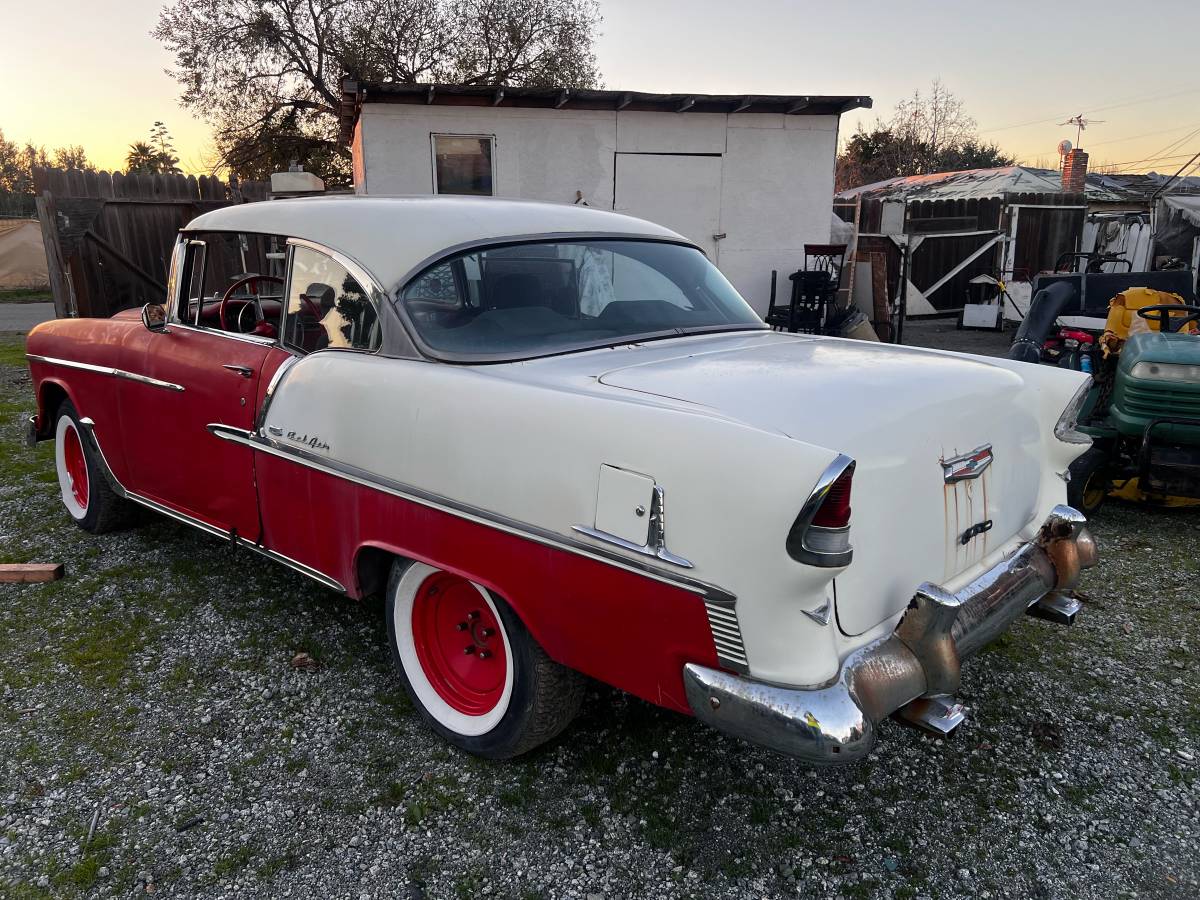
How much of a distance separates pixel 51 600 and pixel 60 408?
1.25 metres

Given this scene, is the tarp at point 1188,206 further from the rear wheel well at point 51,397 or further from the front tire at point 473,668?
the rear wheel well at point 51,397

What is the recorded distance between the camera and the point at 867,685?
1.91 metres

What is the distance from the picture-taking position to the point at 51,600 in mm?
3822

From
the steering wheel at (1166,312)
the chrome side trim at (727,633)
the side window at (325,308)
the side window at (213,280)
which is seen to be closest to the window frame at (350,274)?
the side window at (325,308)

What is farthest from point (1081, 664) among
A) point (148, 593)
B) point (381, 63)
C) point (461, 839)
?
point (381, 63)

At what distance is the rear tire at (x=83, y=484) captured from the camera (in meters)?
4.35

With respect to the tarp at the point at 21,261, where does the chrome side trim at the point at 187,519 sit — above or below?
below

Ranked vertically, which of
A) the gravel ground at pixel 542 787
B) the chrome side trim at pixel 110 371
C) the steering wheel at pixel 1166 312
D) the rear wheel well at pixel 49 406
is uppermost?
the steering wheel at pixel 1166 312

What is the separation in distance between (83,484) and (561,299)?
11.3 ft

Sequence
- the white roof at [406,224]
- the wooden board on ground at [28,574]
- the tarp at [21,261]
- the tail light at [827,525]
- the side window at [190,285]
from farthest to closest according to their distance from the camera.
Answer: the tarp at [21,261] → the wooden board on ground at [28,574] → the side window at [190,285] → the white roof at [406,224] → the tail light at [827,525]

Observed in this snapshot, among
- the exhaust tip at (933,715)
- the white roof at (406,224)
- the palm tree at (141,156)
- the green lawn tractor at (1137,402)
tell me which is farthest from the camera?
the palm tree at (141,156)

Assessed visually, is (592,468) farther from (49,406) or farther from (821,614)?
(49,406)

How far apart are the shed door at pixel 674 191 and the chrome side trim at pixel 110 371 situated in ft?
24.6

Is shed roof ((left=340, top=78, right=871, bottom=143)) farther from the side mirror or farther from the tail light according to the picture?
the tail light
